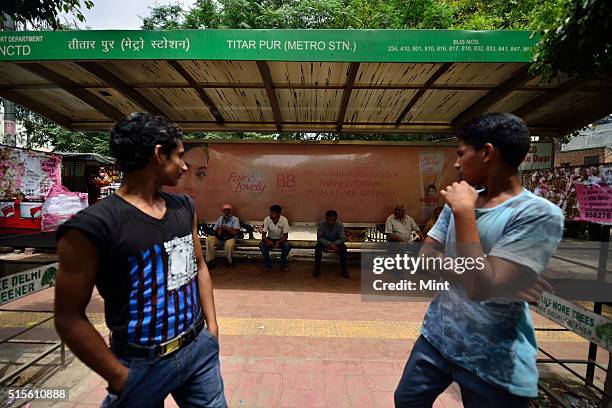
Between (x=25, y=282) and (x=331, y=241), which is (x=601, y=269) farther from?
(x=25, y=282)

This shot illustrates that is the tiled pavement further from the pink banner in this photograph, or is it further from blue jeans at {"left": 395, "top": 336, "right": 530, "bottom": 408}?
the pink banner

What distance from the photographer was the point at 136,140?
1329 millimetres

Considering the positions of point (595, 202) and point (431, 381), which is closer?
point (431, 381)

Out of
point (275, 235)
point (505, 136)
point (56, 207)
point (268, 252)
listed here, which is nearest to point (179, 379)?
point (505, 136)

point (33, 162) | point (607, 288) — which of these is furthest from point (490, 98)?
point (33, 162)

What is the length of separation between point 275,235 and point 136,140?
17.5 ft

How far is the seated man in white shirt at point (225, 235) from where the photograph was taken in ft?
21.8

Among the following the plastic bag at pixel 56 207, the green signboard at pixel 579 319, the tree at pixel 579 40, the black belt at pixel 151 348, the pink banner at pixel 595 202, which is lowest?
the green signboard at pixel 579 319

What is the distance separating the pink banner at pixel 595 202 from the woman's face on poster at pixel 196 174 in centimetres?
619

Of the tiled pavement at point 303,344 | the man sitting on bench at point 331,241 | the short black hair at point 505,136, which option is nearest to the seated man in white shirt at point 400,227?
the man sitting on bench at point 331,241

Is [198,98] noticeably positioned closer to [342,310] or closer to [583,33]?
[342,310]

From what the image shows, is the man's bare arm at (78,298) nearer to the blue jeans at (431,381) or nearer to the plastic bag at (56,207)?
the blue jeans at (431,381)

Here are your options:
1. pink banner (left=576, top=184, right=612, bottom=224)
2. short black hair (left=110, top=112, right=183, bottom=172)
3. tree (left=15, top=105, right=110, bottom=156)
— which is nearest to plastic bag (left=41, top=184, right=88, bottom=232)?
short black hair (left=110, top=112, right=183, bottom=172)

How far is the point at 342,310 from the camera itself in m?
4.57
